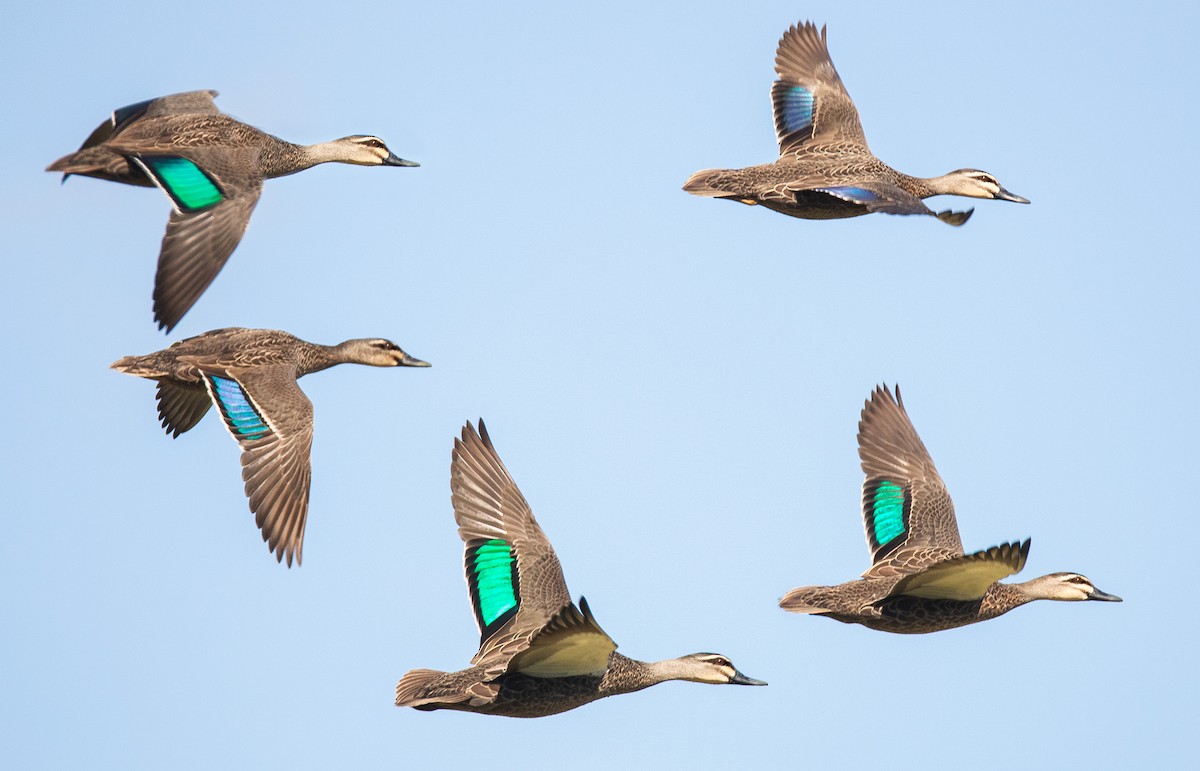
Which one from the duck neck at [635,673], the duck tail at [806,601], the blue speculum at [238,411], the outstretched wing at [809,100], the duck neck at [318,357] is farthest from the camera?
the outstretched wing at [809,100]

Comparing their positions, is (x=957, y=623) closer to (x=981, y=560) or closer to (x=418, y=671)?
(x=981, y=560)

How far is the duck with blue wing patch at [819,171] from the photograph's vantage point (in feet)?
61.9

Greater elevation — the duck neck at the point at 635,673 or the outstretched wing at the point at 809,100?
the outstretched wing at the point at 809,100

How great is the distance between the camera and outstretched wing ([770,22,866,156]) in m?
21.5

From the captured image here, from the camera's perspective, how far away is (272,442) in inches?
712

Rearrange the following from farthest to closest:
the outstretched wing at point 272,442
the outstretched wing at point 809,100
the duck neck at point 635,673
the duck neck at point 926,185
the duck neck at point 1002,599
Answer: the outstretched wing at point 809,100
the duck neck at point 926,185
the duck neck at point 1002,599
the outstretched wing at point 272,442
the duck neck at point 635,673

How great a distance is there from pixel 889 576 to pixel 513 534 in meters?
3.69

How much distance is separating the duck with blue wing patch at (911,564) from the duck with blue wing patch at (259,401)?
4.70 metres

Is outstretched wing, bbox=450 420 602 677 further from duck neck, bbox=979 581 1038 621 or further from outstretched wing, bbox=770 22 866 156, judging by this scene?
outstretched wing, bbox=770 22 866 156

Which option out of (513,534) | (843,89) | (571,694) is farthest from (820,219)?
(571,694)

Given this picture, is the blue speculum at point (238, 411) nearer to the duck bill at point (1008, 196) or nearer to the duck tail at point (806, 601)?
the duck tail at point (806, 601)

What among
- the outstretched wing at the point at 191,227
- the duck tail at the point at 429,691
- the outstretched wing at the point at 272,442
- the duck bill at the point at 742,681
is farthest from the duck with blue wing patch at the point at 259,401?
the duck bill at the point at 742,681

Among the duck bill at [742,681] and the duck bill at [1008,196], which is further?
the duck bill at [1008,196]

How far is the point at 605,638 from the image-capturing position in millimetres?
14852
